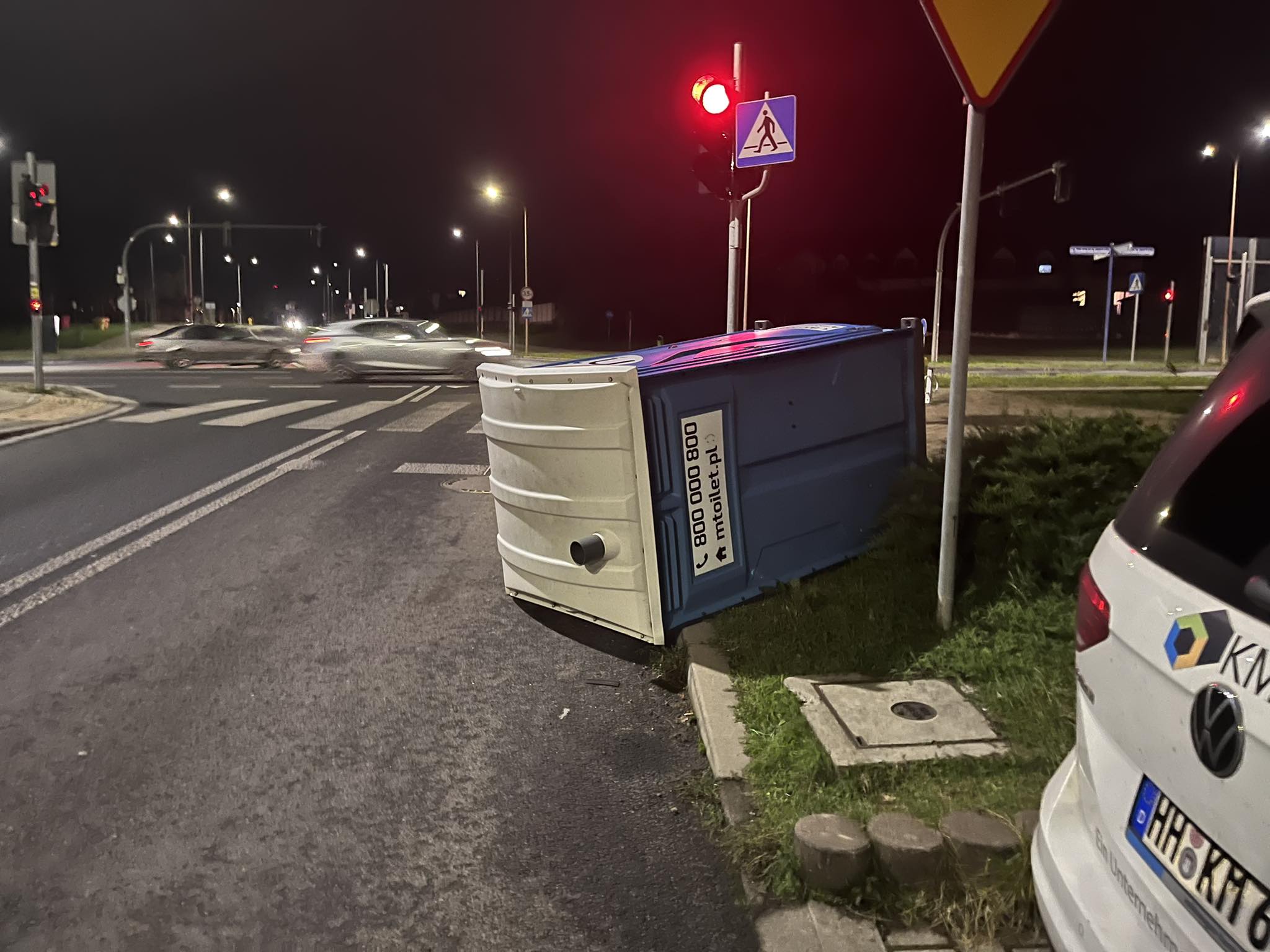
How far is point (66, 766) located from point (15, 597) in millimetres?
2555

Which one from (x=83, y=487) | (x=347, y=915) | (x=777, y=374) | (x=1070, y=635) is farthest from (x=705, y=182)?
(x=347, y=915)

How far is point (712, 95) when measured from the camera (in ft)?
28.3

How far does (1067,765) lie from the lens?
7.63ft

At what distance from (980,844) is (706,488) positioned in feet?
7.57

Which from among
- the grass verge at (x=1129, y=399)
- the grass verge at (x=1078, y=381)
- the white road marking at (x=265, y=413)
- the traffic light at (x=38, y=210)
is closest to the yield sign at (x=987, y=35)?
the white road marking at (x=265, y=413)

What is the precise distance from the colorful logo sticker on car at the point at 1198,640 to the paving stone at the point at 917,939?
4.08ft

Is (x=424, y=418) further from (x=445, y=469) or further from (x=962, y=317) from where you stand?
(x=962, y=317)

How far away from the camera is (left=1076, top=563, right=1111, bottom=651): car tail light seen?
1983mm

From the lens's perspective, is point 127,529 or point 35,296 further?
point 35,296

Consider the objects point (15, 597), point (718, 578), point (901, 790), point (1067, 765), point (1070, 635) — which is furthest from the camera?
point (15, 597)

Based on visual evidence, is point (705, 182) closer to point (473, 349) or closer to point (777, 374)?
point (777, 374)

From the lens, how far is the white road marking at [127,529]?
619 cm

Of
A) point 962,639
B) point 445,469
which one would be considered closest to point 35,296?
point 445,469

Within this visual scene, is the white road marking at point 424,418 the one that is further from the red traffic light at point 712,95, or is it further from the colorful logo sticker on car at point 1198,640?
the colorful logo sticker on car at point 1198,640
